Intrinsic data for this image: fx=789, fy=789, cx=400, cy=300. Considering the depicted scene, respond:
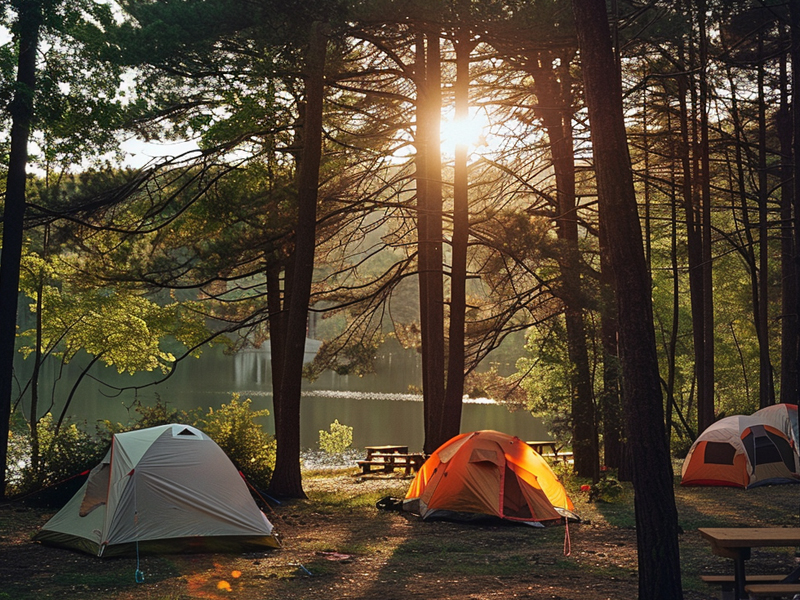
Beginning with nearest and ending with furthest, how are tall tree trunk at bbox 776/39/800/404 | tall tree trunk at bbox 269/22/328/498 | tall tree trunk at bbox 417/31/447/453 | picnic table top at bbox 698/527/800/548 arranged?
picnic table top at bbox 698/527/800/548
tall tree trunk at bbox 269/22/328/498
tall tree trunk at bbox 417/31/447/453
tall tree trunk at bbox 776/39/800/404

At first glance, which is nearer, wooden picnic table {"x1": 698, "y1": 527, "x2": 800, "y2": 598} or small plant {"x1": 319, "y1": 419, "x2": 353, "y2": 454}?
wooden picnic table {"x1": 698, "y1": 527, "x2": 800, "y2": 598}

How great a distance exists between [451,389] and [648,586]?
8353 mm

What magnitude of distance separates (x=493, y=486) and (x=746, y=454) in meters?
6.55

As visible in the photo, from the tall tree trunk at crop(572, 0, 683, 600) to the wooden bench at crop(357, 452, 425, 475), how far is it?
12.0m

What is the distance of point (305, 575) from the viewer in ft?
26.1

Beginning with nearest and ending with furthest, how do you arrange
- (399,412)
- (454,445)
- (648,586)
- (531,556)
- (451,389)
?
(648,586) → (531,556) → (454,445) → (451,389) → (399,412)

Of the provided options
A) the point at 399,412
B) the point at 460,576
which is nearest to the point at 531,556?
the point at 460,576

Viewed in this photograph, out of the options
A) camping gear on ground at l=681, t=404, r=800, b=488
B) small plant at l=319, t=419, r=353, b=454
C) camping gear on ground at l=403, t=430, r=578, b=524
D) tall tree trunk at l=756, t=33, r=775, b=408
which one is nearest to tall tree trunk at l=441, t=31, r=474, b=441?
camping gear on ground at l=403, t=430, r=578, b=524

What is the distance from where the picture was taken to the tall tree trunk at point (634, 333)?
6.09 m

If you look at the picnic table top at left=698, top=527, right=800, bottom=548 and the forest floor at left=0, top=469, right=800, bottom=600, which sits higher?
the picnic table top at left=698, top=527, right=800, bottom=548

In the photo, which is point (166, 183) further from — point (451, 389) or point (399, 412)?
point (399, 412)

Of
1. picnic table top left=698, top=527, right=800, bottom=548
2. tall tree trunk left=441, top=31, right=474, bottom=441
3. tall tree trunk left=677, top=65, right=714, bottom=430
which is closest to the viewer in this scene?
picnic table top left=698, top=527, right=800, bottom=548

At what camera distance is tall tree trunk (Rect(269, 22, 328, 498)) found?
13422 mm

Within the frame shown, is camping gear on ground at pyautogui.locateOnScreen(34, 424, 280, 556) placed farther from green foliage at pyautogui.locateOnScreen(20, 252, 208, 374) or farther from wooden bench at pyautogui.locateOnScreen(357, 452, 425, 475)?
wooden bench at pyautogui.locateOnScreen(357, 452, 425, 475)
